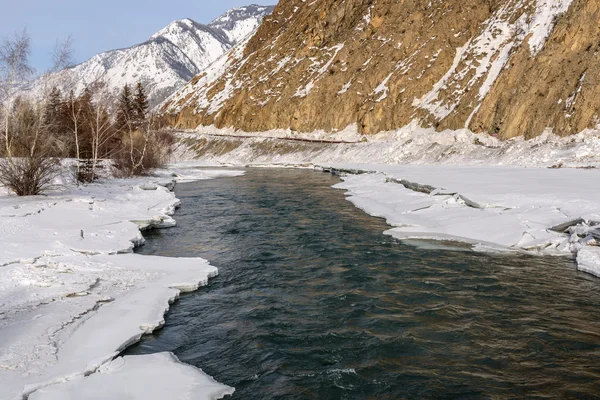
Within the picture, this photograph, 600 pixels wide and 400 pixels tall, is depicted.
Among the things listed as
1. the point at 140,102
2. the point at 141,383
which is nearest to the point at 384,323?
the point at 141,383

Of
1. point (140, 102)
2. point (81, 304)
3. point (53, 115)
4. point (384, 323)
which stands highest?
point (140, 102)

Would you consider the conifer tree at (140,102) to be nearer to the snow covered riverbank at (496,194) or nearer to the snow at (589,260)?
the snow covered riverbank at (496,194)

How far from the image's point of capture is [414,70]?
6344 centimetres

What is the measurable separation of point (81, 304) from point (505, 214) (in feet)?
41.1

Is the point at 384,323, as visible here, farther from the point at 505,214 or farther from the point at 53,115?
the point at 53,115

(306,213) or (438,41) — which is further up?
(438,41)

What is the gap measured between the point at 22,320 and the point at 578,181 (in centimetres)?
2224

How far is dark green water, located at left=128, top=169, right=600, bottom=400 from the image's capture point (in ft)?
20.0

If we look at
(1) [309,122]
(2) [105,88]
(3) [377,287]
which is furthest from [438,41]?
(3) [377,287]

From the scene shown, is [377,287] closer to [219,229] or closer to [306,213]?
[219,229]

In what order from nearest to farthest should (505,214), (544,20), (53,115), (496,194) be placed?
(505,214) < (496,194) < (53,115) < (544,20)

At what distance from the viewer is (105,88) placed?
3319cm

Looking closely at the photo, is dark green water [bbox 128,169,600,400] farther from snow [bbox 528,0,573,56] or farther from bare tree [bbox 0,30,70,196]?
snow [bbox 528,0,573,56]

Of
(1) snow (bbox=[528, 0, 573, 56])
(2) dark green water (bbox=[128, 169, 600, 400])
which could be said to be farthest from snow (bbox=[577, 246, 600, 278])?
(1) snow (bbox=[528, 0, 573, 56])
